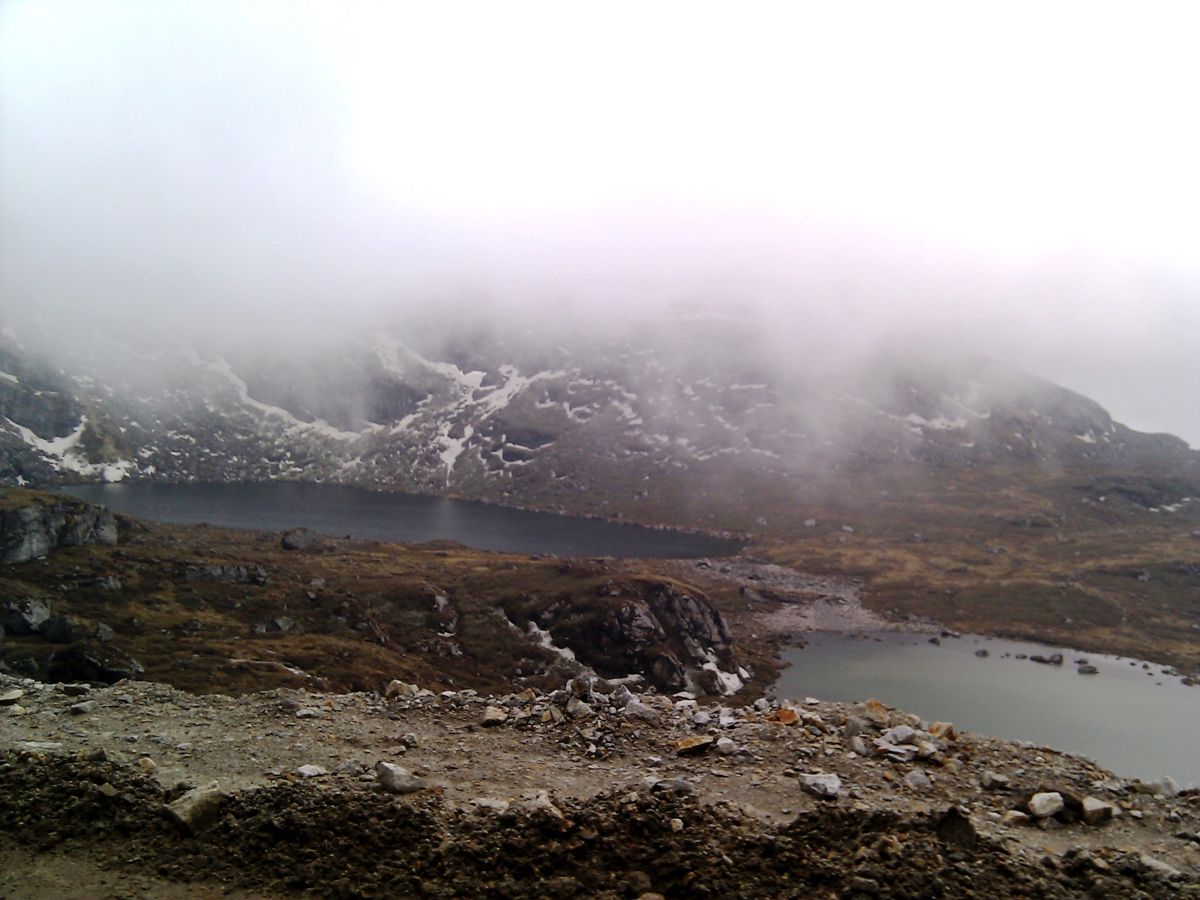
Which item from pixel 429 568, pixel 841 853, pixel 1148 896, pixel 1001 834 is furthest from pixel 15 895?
pixel 429 568

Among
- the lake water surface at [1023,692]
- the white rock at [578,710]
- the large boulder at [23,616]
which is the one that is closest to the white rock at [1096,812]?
the white rock at [578,710]

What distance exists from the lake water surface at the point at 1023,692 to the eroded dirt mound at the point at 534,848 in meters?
71.4

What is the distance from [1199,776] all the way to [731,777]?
252 ft

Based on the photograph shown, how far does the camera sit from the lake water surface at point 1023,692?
234 ft

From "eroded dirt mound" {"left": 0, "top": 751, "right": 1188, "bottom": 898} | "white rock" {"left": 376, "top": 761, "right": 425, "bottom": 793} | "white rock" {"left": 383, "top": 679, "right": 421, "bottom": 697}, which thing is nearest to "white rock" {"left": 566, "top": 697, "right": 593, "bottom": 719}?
"eroded dirt mound" {"left": 0, "top": 751, "right": 1188, "bottom": 898}

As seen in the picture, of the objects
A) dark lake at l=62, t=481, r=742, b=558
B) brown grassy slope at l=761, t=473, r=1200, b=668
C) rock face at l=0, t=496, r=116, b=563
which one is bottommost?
dark lake at l=62, t=481, r=742, b=558

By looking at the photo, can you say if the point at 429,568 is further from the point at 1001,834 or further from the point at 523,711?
the point at 1001,834

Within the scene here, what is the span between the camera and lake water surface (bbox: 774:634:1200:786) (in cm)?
7131

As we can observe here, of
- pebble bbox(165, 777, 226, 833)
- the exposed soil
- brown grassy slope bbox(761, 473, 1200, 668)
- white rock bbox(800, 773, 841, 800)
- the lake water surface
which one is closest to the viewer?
the exposed soil

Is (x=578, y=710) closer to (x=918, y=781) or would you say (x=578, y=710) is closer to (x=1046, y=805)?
(x=918, y=781)

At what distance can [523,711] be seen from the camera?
15570 mm

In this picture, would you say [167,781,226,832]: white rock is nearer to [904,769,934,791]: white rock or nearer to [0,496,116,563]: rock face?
[904,769,934,791]: white rock

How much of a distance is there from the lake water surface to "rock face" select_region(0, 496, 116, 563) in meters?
82.7

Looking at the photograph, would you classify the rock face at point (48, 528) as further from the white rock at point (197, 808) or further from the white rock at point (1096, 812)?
the white rock at point (1096, 812)
